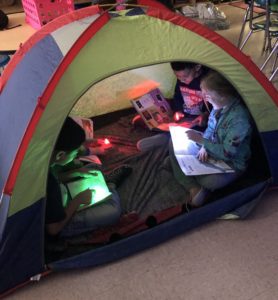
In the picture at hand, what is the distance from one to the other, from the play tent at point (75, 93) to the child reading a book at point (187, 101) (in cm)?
29

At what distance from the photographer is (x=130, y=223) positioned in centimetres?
140

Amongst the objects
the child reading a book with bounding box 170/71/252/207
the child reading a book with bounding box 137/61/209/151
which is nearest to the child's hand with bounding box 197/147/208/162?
the child reading a book with bounding box 170/71/252/207

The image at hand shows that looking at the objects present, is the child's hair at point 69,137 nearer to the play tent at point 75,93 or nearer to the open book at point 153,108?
the play tent at point 75,93

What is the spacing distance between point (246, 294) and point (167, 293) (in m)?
0.24

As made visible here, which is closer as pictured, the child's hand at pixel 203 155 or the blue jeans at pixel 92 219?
the blue jeans at pixel 92 219

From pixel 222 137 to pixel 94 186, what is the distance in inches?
20.6

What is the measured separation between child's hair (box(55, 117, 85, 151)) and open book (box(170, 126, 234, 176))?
42 centimetres

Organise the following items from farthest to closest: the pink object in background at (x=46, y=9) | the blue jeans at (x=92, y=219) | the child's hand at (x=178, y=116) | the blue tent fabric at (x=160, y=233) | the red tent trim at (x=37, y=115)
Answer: the child's hand at (x=178, y=116) → the pink object in background at (x=46, y=9) → the blue jeans at (x=92, y=219) → the blue tent fabric at (x=160, y=233) → the red tent trim at (x=37, y=115)

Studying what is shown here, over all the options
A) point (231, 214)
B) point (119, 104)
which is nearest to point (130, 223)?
point (231, 214)

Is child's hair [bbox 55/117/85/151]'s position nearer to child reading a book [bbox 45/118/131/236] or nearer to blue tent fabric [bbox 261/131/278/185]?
child reading a book [bbox 45/118/131/236]

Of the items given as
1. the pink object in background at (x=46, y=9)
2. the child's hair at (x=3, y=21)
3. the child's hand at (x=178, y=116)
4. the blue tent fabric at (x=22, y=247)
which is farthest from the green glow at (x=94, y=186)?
the child's hair at (x=3, y=21)

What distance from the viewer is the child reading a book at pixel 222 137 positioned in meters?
1.38

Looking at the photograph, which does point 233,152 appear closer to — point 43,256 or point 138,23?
point 138,23

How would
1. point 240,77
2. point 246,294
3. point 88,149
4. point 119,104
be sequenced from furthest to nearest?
point 119,104 → point 88,149 → point 240,77 → point 246,294
